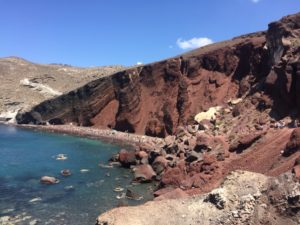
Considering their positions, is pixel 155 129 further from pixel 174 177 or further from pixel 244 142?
pixel 174 177

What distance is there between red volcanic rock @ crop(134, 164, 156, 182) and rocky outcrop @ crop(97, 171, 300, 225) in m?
24.8

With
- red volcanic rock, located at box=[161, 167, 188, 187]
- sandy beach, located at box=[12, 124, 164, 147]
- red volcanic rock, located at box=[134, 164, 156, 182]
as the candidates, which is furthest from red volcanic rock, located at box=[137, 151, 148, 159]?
red volcanic rock, located at box=[161, 167, 188, 187]

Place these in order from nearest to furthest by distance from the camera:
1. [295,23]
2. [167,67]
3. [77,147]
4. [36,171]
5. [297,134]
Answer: [297,134] < [36,171] < [295,23] < [77,147] < [167,67]

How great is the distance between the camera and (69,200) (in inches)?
1563

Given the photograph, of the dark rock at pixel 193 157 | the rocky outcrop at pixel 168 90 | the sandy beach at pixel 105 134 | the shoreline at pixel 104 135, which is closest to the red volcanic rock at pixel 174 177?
the dark rock at pixel 193 157

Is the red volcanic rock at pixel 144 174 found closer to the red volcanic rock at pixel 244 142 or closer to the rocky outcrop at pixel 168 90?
the red volcanic rock at pixel 244 142

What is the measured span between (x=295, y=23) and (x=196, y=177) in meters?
35.9

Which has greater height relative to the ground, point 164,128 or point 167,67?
point 167,67

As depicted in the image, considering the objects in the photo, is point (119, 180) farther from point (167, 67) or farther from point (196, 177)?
point (167, 67)

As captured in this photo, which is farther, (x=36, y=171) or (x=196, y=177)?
(x=36, y=171)

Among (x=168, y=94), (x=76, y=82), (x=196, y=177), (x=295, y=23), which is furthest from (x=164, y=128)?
(x=76, y=82)

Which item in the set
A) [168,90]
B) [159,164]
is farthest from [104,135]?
[159,164]

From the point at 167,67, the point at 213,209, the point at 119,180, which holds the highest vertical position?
the point at 167,67

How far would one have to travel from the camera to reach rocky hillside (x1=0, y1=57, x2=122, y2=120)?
A: 14425cm
